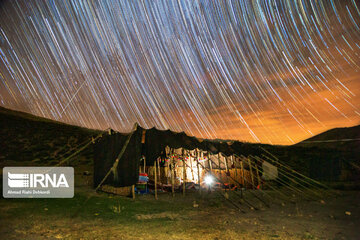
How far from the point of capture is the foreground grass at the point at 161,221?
5.34 metres

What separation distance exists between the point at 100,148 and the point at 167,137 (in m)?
3.78

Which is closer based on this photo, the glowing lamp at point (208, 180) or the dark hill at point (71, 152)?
the glowing lamp at point (208, 180)

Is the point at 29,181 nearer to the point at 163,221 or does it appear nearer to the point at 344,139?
the point at 163,221

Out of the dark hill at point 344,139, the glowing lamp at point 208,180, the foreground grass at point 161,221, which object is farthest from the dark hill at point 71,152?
the foreground grass at point 161,221

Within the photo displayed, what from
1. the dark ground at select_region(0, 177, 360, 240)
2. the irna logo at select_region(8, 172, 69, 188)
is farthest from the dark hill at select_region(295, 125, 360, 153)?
the irna logo at select_region(8, 172, 69, 188)

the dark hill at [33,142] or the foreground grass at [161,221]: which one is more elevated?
the dark hill at [33,142]

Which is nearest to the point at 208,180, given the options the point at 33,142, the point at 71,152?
the point at 71,152

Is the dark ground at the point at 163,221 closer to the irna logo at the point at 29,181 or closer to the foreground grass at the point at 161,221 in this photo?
the foreground grass at the point at 161,221

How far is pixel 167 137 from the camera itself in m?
11.0

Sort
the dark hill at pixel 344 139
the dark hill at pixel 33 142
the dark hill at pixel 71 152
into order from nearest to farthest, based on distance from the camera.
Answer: the dark hill at pixel 71 152 → the dark hill at pixel 33 142 → the dark hill at pixel 344 139

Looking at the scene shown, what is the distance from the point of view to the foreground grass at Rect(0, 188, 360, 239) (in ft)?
17.5

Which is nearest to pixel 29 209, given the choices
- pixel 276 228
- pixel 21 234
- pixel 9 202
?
pixel 9 202

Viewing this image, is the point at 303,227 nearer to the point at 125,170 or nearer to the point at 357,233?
the point at 357,233

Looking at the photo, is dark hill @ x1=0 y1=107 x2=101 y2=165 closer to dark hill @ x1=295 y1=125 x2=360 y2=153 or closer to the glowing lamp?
the glowing lamp
